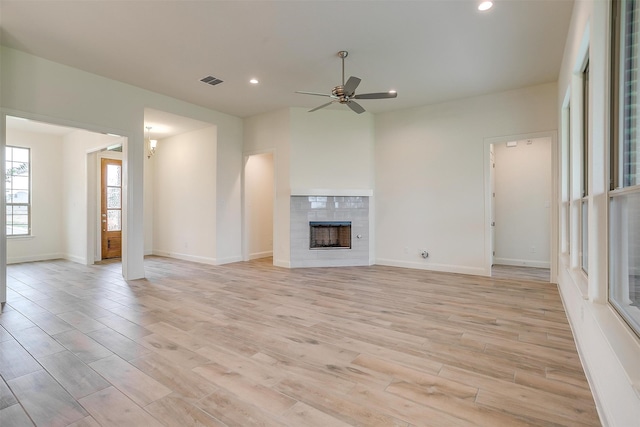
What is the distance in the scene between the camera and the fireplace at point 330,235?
6.36 metres

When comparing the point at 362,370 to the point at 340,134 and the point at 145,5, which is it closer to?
the point at 145,5

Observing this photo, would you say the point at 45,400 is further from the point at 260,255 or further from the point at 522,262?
the point at 522,262

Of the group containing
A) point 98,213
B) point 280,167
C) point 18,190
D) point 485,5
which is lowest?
point 98,213

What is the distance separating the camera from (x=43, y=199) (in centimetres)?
705

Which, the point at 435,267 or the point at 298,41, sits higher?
the point at 298,41

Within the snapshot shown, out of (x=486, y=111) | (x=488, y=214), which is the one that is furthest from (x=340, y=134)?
(x=488, y=214)

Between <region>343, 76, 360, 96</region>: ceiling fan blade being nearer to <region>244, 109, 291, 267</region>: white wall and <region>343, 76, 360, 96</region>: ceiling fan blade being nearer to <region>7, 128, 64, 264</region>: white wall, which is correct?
<region>244, 109, 291, 267</region>: white wall

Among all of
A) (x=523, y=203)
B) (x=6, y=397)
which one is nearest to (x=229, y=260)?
(x=6, y=397)

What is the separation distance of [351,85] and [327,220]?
309 cm

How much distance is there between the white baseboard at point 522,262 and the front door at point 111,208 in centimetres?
859

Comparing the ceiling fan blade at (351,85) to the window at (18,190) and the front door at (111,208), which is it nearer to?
the front door at (111,208)

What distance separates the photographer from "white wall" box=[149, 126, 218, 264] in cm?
657

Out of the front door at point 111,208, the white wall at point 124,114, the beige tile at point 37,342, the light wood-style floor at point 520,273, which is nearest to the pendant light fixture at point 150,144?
the front door at point 111,208

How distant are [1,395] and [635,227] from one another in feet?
12.2
